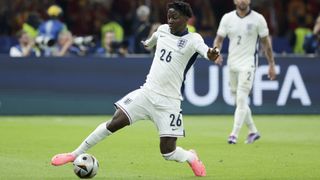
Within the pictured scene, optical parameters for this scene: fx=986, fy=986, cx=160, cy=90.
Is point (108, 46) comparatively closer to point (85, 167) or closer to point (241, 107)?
point (241, 107)

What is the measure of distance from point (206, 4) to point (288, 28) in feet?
8.87

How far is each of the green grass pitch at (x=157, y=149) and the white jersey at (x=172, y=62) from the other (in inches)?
45.1

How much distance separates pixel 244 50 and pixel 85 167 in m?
6.41

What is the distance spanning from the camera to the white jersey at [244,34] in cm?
1772

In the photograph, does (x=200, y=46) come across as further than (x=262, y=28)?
No

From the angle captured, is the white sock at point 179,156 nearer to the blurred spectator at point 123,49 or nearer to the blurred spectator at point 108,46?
the blurred spectator at point 123,49

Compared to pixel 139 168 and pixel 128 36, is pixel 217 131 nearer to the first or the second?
pixel 139 168

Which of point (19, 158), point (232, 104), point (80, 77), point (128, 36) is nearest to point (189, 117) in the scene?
point (232, 104)

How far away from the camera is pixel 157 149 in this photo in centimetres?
1634

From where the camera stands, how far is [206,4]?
30.3m

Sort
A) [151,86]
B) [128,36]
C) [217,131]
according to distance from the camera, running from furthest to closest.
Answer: [128,36] < [217,131] < [151,86]

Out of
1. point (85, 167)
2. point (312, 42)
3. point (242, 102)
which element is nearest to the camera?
point (85, 167)

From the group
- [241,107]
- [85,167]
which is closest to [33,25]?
[241,107]

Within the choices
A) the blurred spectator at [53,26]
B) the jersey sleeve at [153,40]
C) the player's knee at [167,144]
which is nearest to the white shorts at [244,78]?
the jersey sleeve at [153,40]
